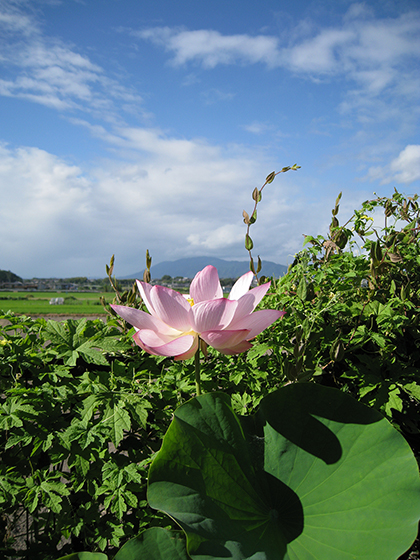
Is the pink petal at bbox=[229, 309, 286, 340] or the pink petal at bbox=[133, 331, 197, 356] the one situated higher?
the pink petal at bbox=[229, 309, 286, 340]

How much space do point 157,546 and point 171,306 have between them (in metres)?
0.46

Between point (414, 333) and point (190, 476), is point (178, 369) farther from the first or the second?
point (414, 333)

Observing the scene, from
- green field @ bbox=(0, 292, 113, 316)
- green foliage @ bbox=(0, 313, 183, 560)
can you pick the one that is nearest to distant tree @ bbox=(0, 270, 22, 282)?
green field @ bbox=(0, 292, 113, 316)

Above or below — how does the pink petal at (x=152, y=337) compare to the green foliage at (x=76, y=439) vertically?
above

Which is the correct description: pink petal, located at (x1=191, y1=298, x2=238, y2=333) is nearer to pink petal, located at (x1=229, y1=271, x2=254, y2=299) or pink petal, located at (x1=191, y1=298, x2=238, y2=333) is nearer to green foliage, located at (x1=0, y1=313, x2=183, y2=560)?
pink petal, located at (x1=229, y1=271, x2=254, y2=299)

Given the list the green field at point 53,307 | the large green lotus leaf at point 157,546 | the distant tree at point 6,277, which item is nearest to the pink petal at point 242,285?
the large green lotus leaf at point 157,546

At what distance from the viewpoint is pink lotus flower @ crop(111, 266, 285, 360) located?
663mm

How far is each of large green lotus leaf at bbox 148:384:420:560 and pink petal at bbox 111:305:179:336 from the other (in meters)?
0.16

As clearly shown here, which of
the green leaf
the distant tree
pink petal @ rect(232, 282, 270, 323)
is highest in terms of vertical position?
the distant tree

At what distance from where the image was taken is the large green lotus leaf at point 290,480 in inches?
25.2

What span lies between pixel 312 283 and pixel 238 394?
1.65 ft

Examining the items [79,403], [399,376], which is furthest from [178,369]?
[399,376]

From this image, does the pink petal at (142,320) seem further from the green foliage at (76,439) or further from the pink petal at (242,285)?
the green foliage at (76,439)

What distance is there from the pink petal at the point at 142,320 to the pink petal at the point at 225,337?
10 centimetres
